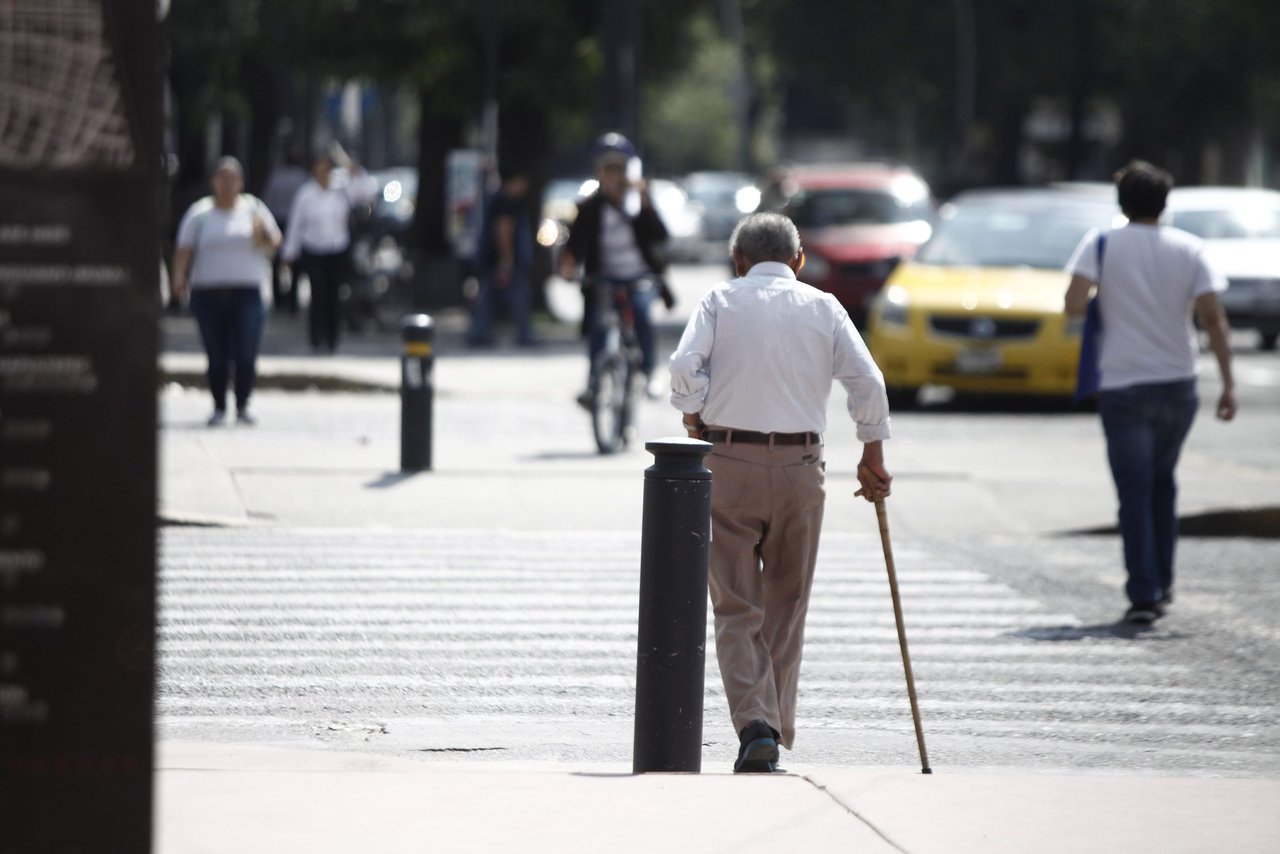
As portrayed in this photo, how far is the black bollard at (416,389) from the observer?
44.4 ft

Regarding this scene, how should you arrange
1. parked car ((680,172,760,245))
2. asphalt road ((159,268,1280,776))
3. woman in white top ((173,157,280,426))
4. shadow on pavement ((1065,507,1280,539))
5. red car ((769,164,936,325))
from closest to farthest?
asphalt road ((159,268,1280,776)), shadow on pavement ((1065,507,1280,539)), woman in white top ((173,157,280,426)), red car ((769,164,936,325)), parked car ((680,172,760,245))

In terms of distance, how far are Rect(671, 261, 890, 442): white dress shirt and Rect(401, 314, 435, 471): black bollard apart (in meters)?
6.87

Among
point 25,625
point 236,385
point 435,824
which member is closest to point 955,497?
point 236,385

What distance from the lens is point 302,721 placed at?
7.26 metres

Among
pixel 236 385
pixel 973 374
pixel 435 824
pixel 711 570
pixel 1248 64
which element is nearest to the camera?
pixel 435 824

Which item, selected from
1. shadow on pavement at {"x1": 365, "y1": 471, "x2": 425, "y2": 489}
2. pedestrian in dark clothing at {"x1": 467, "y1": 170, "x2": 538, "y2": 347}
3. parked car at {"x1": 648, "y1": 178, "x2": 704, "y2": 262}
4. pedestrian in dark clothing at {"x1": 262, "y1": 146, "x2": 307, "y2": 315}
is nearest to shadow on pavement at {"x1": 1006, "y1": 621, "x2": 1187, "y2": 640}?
shadow on pavement at {"x1": 365, "y1": 471, "x2": 425, "y2": 489}

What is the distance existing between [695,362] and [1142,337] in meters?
3.49

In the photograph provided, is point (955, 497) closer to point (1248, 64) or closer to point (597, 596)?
point (597, 596)

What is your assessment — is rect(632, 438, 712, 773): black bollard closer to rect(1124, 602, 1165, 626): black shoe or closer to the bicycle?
rect(1124, 602, 1165, 626): black shoe

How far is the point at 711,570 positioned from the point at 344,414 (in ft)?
35.8

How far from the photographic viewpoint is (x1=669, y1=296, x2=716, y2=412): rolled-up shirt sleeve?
6.67 m

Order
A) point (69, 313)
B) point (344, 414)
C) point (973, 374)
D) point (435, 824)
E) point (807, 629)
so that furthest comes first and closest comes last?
point (973, 374), point (344, 414), point (807, 629), point (435, 824), point (69, 313)

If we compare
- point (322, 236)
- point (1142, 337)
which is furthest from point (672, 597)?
point (322, 236)

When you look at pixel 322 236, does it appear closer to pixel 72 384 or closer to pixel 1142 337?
pixel 1142 337
